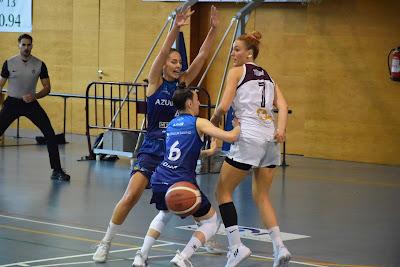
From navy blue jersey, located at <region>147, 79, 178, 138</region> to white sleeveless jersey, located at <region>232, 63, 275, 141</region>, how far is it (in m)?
0.61

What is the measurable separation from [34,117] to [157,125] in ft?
19.5

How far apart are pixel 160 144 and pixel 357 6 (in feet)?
35.9

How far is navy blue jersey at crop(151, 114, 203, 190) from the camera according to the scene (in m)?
7.96

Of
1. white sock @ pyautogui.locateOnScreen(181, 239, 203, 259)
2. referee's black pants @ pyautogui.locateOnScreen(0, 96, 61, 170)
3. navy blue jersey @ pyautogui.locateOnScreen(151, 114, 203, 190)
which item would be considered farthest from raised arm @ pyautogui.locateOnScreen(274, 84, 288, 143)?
referee's black pants @ pyautogui.locateOnScreen(0, 96, 61, 170)

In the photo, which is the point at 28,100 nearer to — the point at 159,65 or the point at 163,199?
the point at 159,65

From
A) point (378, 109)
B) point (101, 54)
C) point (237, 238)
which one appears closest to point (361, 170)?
point (378, 109)

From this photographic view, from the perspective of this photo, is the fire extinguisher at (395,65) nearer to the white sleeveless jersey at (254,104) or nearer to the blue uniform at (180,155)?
the white sleeveless jersey at (254,104)

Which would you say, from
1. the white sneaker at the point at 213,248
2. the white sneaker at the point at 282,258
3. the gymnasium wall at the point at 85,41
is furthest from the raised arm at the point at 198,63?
the gymnasium wall at the point at 85,41

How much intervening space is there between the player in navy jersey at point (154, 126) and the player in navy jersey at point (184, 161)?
450 mm

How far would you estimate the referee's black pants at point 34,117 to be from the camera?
1420 centimetres

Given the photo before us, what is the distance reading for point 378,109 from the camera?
18.6m

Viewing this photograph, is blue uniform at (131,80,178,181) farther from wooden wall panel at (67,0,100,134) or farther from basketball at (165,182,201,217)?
wooden wall panel at (67,0,100,134)

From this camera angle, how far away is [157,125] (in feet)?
28.5

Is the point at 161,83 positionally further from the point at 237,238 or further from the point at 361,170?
the point at 361,170
